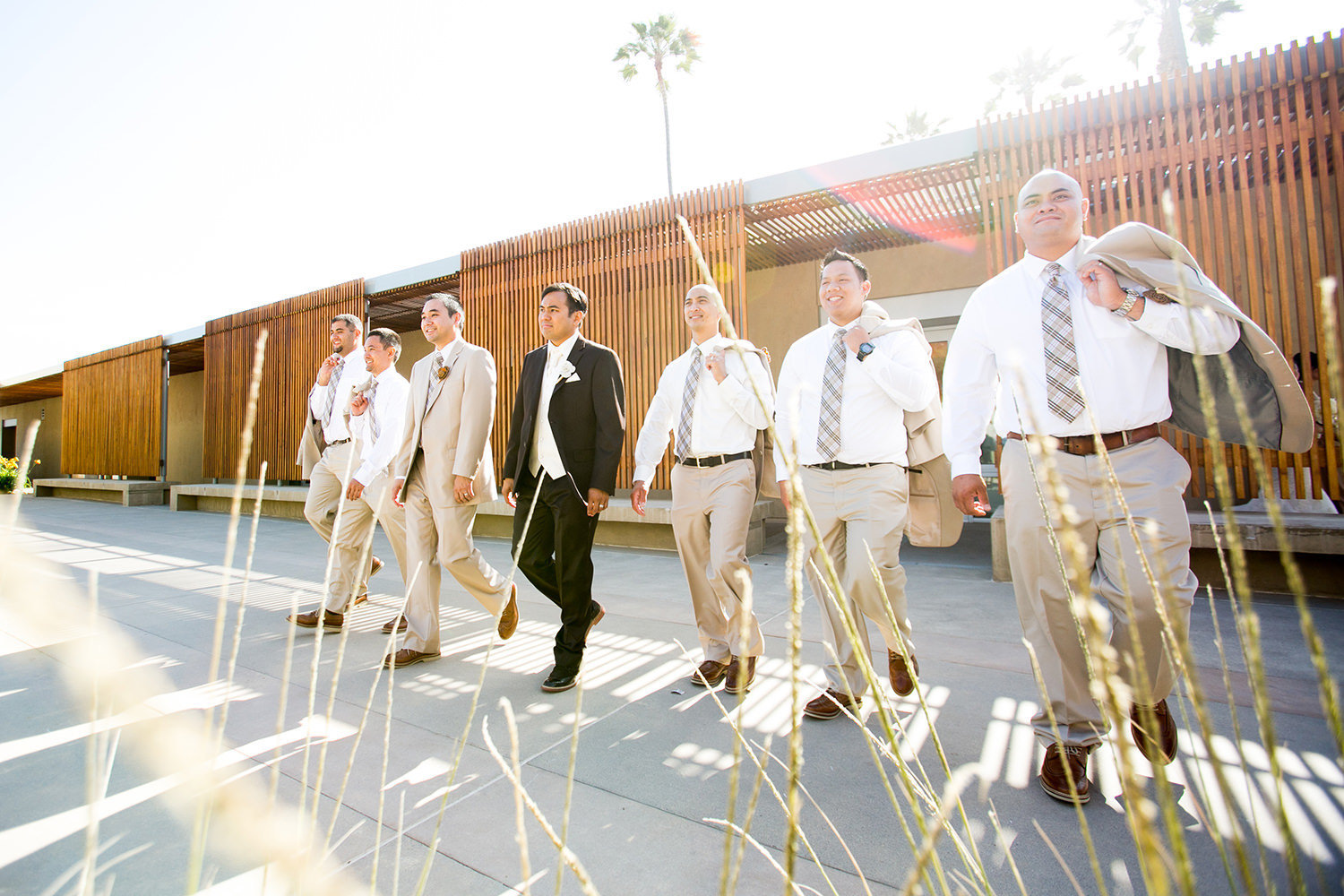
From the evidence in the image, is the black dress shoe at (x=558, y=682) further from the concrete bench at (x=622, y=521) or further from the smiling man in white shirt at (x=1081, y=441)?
the concrete bench at (x=622, y=521)

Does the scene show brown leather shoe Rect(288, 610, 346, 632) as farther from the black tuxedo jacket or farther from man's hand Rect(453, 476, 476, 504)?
the black tuxedo jacket

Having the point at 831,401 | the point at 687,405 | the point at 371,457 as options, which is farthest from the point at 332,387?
the point at 831,401

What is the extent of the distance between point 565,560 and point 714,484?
0.80 metres

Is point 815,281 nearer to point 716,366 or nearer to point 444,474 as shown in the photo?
point 716,366

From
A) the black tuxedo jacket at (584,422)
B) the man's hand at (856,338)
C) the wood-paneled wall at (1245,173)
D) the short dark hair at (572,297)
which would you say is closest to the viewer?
the man's hand at (856,338)

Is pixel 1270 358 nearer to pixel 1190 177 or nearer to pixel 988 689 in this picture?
pixel 988 689

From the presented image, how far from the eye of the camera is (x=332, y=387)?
14.8ft

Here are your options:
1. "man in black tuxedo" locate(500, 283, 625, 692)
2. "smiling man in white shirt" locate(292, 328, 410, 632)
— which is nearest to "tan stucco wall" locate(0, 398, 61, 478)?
"smiling man in white shirt" locate(292, 328, 410, 632)

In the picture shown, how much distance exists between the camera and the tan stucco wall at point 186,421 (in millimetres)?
18859

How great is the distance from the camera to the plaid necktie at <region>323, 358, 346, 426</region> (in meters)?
4.48

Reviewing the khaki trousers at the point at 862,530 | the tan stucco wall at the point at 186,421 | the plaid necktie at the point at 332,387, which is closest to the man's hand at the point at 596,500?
A: the khaki trousers at the point at 862,530

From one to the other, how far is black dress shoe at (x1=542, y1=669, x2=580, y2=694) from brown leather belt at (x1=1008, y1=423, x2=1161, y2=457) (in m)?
2.18

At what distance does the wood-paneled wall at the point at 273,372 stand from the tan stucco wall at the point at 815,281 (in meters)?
6.76

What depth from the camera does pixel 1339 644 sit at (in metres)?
3.38
